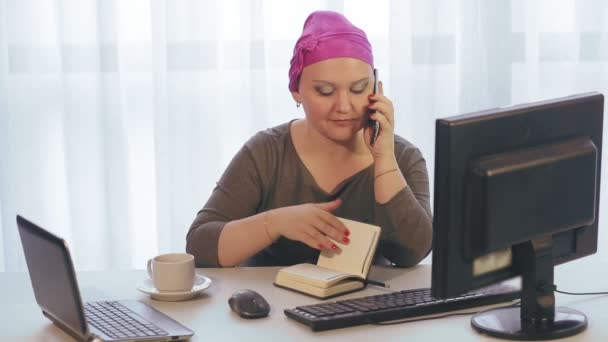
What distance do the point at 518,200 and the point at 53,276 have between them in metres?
0.81

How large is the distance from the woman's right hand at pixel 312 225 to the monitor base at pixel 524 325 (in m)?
0.37

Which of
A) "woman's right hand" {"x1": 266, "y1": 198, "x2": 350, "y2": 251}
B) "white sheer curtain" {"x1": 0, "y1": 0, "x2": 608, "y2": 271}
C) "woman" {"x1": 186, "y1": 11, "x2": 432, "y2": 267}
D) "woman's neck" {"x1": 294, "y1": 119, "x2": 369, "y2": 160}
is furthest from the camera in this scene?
"white sheer curtain" {"x1": 0, "y1": 0, "x2": 608, "y2": 271}

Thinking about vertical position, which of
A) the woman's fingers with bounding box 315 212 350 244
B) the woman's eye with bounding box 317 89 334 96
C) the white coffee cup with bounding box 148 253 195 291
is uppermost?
the woman's eye with bounding box 317 89 334 96

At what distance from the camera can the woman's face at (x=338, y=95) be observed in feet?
6.94

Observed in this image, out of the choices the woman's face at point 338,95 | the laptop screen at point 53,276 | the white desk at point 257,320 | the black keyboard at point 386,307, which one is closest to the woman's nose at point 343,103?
the woman's face at point 338,95

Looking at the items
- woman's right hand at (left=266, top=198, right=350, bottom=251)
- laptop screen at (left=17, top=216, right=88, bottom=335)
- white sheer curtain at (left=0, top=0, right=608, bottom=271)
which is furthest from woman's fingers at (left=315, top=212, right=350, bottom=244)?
white sheer curtain at (left=0, top=0, right=608, bottom=271)

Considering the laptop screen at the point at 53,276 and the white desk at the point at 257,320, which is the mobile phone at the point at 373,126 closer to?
the white desk at the point at 257,320

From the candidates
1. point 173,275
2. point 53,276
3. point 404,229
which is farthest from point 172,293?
point 404,229

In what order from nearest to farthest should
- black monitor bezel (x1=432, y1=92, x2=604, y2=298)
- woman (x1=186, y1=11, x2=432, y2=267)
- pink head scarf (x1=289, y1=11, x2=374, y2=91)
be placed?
black monitor bezel (x1=432, y1=92, x2=604, y2=298), woman (x1=186, y1=11, x2=432, y2=267), pink head scarf (x1=289, y1=11, x2=374, y2=91)

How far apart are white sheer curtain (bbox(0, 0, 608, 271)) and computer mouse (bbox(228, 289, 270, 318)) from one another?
150 cm

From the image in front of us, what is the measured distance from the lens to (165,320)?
1.66m

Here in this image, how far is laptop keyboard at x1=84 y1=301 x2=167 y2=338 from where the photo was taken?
159 cm

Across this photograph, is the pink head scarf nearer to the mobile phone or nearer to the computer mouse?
the mobile phone

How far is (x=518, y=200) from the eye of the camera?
1500mm
